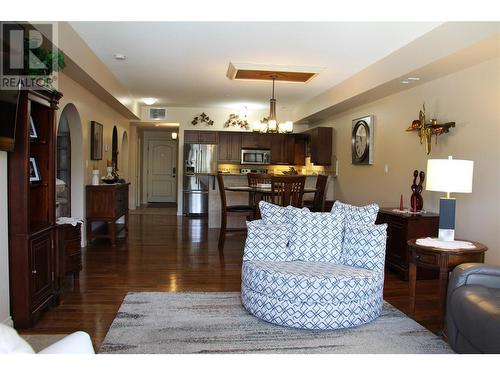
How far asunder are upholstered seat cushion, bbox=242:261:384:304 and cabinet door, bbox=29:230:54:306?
62.4 inches

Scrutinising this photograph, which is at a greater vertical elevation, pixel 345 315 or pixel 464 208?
pixel 464 208

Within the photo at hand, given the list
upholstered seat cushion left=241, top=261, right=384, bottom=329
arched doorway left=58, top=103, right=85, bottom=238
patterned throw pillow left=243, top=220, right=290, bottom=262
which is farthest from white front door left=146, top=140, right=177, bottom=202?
upholstered seat cushion left=241, top=261, right=384, bottom=329

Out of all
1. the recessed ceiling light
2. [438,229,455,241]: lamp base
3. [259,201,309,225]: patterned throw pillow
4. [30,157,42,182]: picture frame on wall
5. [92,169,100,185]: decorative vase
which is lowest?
[438,229,455,241]: lamp base

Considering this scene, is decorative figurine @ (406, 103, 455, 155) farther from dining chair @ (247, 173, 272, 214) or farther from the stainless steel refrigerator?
the stainless steel refrigerator

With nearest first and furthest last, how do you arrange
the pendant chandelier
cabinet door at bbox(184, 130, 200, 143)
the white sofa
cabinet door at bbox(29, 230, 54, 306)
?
the white sofa, cabinet door at bbox(29, 230, 54, 306), the pendant chandelier, cabinet door at bbox(184, 130, 200, 143)

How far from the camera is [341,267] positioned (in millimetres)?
3238

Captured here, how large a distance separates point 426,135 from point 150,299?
344 cm

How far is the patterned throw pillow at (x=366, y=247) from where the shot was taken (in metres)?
3.22

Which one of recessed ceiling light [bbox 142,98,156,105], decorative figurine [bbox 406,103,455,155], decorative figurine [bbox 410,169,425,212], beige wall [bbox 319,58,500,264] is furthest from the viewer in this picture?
recessed ceiling light [bbox 142,98,156,105]

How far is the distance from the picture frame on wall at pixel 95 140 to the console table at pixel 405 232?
14.0 feet

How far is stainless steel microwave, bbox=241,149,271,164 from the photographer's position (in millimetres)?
9859

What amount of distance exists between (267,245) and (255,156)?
21.6 ft

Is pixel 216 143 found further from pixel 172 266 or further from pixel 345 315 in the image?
pixel 345 315
